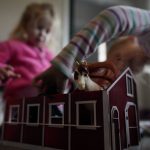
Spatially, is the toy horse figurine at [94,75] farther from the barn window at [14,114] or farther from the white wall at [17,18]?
the white wall at [17,18]

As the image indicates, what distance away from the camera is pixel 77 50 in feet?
1.19

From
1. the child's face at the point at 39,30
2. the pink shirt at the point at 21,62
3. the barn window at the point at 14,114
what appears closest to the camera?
the barn window at the point at 14,114

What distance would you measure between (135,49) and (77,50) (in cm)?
22

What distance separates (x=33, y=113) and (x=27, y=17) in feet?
2.14

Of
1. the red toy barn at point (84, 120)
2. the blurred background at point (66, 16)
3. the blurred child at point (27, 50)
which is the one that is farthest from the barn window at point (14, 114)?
the blurred background at point (66, 16)

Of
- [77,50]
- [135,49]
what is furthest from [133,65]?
[77,50]

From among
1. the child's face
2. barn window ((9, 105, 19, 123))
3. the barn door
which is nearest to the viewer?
the barn door

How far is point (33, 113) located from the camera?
1.21 ft

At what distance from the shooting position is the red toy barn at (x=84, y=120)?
0.26 meters

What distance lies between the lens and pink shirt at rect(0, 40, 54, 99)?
76cm

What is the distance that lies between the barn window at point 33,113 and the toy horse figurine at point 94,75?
0.09 metres

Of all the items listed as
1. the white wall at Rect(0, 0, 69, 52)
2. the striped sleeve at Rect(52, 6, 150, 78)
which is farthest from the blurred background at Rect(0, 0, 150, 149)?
the striped sleeve at Rect(52, 6, 150, 78)

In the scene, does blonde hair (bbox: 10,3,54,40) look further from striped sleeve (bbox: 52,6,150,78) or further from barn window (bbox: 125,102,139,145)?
barn window (bbox: 125,102,139,145)

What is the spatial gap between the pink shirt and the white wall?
7 centimetres
